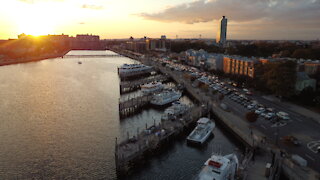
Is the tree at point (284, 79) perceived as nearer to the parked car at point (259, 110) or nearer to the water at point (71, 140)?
the parked car at point (259, 110)

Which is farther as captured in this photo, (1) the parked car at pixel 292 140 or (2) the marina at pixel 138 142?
(1) the parked car at pixel 292 140

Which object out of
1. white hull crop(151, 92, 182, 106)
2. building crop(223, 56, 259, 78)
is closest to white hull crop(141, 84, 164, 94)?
white hull crop(151, 92, 182, 106)

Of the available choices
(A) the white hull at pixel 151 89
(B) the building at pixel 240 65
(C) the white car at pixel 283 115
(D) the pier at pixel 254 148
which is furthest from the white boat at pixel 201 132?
(B) the building at pixel 240 65

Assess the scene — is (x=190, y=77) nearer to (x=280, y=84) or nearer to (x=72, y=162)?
(x=280, y=84)

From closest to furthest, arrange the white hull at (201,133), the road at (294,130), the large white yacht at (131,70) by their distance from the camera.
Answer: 1. the road at (294,130)
2. the white hull at (201,133)
3. the large white yacht at (131,70)

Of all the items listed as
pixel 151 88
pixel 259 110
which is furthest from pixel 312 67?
pixel 151 88
